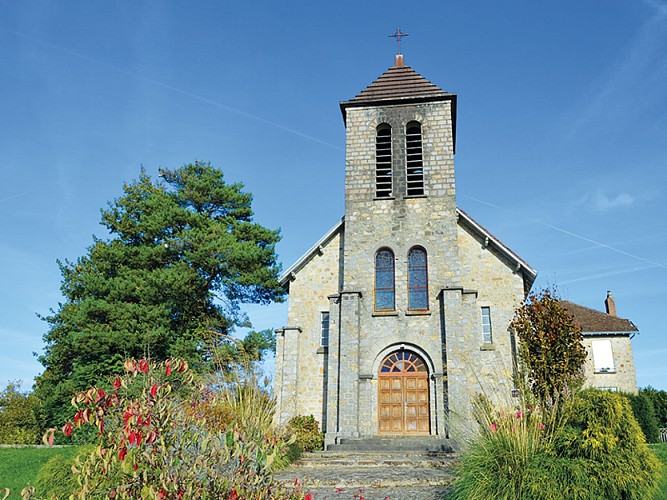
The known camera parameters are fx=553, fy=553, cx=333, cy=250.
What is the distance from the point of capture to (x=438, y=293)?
17516 mm

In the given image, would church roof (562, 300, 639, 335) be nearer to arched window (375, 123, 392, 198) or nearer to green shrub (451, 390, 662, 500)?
arched window (375, 123, 392, 198)

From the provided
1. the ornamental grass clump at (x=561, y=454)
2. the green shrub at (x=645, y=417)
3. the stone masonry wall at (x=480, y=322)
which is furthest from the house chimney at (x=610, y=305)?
the ornamental grass clump at (x=561, y=454)

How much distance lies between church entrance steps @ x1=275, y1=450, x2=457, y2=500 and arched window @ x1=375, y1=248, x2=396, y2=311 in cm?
501

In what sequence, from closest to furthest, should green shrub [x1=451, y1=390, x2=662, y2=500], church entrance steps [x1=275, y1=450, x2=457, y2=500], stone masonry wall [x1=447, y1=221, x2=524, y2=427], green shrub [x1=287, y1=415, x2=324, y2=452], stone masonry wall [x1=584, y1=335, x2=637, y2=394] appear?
green shrub [x1=451, y1=390, x2=662, y2=500]
church entrance steps [x1=275, y1=450, x2=457, y2=500]
green shrub [x1=287, y1=415, x2=324, y2=452]
stone masonry wall [x1=447, y1=221, x2=524, y2=427]
stone masonry wall [x1=584, y1=335, x2=637, y2=394]

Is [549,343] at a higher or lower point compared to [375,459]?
higher

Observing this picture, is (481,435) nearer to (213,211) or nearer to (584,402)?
(584,402)

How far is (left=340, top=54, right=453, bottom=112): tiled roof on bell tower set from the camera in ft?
64.4

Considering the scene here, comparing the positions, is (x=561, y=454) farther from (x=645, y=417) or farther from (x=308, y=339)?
(x=645, y=417)

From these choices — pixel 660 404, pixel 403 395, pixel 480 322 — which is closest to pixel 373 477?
pixel 403 395

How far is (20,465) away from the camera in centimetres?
1239

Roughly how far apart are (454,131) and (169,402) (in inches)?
747

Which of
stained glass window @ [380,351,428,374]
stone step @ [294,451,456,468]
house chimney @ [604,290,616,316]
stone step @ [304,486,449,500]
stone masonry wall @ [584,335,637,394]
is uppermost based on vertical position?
house chimney @ [604,290,616,316]

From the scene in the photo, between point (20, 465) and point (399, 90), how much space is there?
16190mm

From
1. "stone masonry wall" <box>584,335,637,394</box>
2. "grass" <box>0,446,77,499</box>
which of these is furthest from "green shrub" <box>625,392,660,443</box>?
"grass" <box>0,446,77,499</box>
